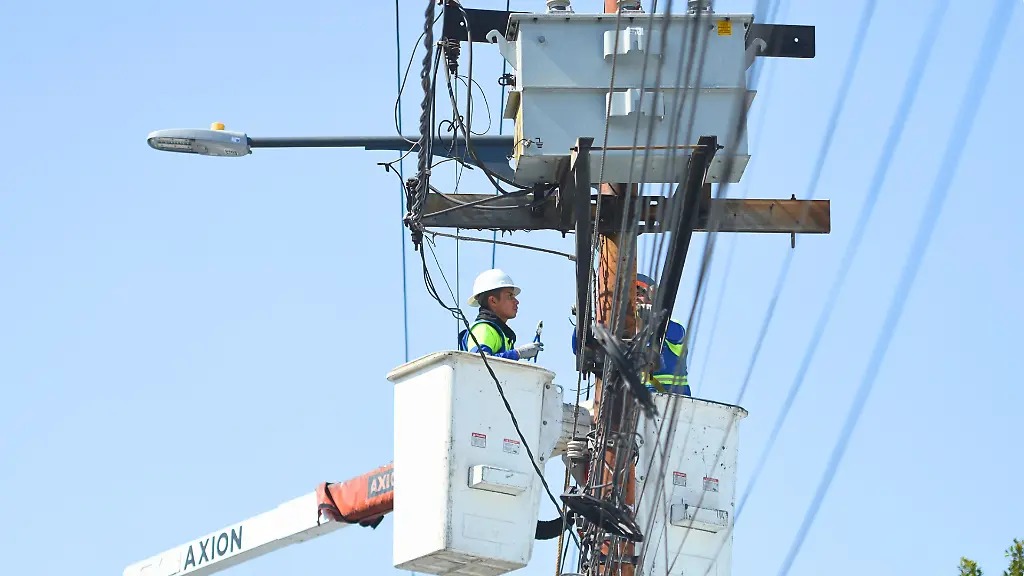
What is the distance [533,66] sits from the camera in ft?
41.0

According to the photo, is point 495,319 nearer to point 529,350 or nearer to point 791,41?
point 529,350

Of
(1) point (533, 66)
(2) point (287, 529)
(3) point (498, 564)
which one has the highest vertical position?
(1) point (533, 66)

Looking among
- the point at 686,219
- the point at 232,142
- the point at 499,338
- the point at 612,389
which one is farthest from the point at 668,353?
the point at 232,142

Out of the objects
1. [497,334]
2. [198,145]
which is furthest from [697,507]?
[198,145]

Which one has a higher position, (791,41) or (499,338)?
(791,41)

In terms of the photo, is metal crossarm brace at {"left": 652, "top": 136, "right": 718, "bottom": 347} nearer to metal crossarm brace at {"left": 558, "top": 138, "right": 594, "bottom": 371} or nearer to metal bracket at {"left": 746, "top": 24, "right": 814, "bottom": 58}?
metal crossarm brace at {"left": 558, "top": 138, "right": 594, "bottom": 371}

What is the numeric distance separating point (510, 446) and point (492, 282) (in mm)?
1418

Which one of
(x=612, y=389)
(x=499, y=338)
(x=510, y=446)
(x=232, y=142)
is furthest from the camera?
(x=232, y=142)

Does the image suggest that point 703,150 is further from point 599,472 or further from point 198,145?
point 198,145

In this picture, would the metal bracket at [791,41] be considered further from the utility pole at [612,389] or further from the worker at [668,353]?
the worker at [668,353]

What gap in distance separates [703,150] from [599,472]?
218 centimetres

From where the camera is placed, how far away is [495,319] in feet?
41.5

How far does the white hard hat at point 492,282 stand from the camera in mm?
12805

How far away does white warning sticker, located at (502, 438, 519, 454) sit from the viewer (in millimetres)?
11834
